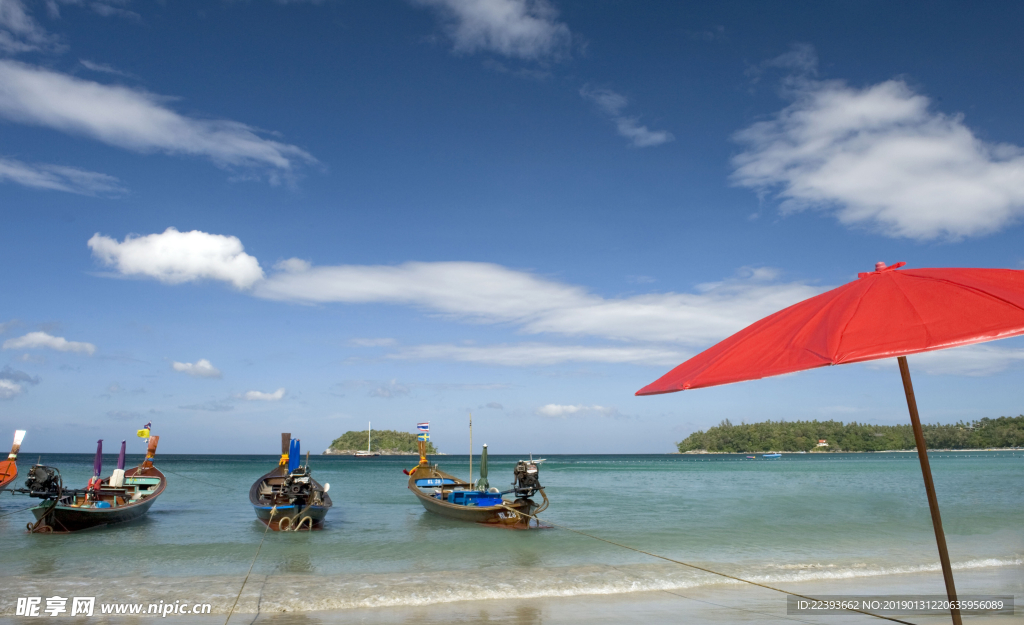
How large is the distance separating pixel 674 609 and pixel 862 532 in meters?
13.4

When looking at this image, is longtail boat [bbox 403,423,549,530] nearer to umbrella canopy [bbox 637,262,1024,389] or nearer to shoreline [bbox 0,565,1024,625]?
shoreline [bbox 0,565,1024,625]

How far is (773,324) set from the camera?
10.9 ft

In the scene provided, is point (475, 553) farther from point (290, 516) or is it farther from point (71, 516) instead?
point (71, 516)

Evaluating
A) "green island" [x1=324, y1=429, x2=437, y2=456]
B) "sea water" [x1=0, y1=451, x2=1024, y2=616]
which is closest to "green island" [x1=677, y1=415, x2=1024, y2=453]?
"green island" [x1=324, y1=429, x2=437, y2=456]

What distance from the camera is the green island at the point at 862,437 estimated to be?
17050 cm

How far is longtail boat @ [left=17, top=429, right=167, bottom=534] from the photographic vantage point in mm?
18797

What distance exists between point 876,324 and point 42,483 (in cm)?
2385

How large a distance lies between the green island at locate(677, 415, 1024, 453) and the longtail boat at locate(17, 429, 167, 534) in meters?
179

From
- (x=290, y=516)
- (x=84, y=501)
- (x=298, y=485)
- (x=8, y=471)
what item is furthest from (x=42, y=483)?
(x=8, y=471)

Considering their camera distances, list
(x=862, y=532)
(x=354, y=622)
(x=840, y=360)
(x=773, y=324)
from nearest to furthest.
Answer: (x=840, y=360) → (x=773, y=324) → (x=354, y=622) → (x=862, y=532)

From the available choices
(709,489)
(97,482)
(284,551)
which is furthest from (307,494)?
(709,489)

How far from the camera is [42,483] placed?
61.2ft

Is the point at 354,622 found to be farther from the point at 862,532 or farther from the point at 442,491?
the point at 862,532

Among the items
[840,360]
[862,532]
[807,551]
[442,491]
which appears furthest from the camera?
[442,491]
